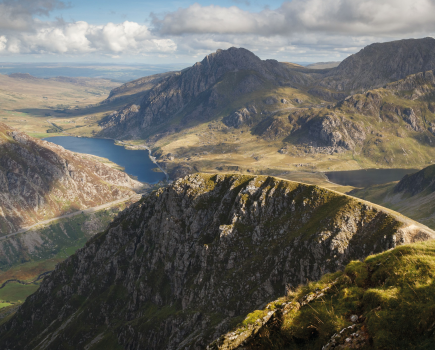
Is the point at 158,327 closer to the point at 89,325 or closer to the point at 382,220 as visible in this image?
the point at 89,325

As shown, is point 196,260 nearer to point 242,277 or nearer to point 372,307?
point 242,277

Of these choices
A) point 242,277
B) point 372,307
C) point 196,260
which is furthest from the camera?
point 196,260

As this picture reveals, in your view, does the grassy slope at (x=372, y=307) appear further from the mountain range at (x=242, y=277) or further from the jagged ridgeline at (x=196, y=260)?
the jagged ridgeline at (x=196, y=260)

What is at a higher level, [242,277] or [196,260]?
[242,277]

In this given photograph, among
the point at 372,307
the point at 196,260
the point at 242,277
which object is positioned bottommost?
the point at 196,260

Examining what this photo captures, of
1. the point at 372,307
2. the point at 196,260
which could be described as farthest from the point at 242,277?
the point at 372,307

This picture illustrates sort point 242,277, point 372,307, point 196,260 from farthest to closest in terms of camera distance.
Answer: point 196,260, point 242,277, point 372,307
